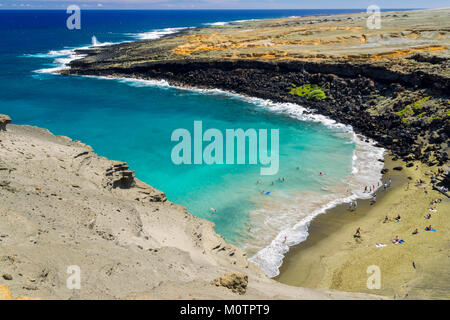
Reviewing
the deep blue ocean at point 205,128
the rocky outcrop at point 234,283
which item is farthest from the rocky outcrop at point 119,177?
the rocky outcrop at point 234,283

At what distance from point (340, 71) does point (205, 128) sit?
30.7 metres

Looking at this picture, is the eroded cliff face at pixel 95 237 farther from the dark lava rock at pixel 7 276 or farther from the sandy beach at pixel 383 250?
the sandy beach at pixel 383 250

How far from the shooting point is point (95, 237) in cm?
1617

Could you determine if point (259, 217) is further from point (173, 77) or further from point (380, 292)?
point (173, 77)

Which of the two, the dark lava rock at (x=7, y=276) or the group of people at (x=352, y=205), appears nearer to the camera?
the dark lava rock at (x=7, y=276)

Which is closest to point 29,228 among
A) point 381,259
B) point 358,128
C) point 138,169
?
point 381,259

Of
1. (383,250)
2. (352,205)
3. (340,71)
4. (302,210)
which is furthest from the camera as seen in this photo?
(340,71)

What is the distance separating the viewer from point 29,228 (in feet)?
47.4

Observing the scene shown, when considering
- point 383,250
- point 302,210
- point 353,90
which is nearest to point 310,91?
point 353,90

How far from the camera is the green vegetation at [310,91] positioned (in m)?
64.1

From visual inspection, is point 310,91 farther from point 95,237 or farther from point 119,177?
point 95,237

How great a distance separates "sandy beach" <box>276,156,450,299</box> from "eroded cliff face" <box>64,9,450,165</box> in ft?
37.4

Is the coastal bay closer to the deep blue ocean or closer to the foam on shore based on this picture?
the foam on shore

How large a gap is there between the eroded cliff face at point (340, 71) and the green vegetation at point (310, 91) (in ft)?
0.68
